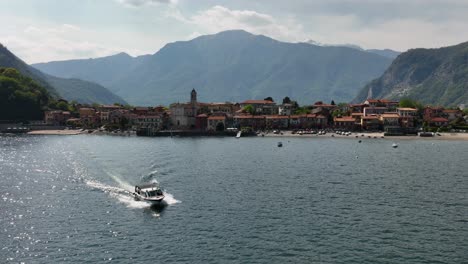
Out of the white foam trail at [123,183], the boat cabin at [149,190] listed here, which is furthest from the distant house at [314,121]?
the boat cabin at [149,190]

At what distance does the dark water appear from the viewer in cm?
3706

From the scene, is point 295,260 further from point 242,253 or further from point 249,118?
point 249,118

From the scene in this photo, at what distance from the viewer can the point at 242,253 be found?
36781 mm

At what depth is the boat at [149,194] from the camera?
52.5 metres

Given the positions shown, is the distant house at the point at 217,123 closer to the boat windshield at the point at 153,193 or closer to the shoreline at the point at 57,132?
the shoreline at the point at 57,132

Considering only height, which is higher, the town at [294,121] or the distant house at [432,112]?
the distant house at [432,112]

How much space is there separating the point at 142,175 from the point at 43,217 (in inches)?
992

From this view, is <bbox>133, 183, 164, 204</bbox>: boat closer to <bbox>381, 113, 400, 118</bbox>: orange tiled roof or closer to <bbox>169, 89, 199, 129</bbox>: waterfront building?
<bbox>169, 89, 199, 129</bbox>: waterfront building

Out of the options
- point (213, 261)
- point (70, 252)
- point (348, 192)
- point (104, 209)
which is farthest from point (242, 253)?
point (348, 192)

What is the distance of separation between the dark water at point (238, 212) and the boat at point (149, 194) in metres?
1.01

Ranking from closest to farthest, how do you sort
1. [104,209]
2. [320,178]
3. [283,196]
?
[104,209] → [283,196] → [320,178]

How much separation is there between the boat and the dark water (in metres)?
1.01

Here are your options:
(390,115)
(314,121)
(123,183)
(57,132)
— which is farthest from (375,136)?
(57,132)

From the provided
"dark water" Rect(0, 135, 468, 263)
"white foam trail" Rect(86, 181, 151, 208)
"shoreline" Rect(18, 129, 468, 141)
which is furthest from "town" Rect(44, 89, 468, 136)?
"white foam trail" Rect(86, 181, 151, 208)
